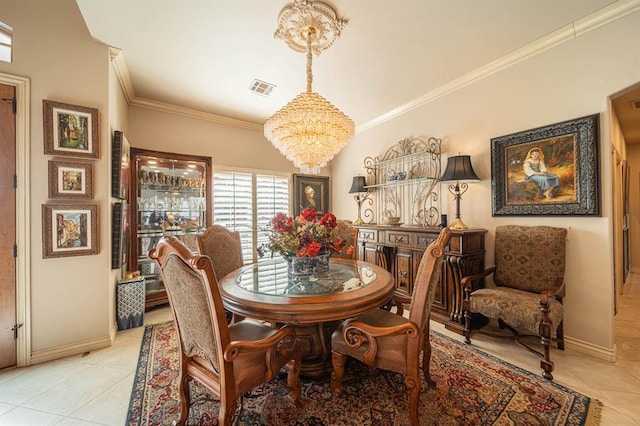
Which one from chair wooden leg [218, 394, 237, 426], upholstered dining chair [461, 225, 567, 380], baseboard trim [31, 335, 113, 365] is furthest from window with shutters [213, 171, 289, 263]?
upholstered dining chair [461, 225, 567, 380]

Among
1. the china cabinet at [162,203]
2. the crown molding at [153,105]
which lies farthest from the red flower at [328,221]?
the crown molding at [153,105]

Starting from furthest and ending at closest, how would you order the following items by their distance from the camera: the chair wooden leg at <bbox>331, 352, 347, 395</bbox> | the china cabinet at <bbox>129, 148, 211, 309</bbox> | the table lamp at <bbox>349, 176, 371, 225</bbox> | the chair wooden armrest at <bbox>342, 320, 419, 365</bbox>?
the table lamp at <bbox>349, 176, 371, 225</bbox>, the china cabinet at <bbox>129, 148, 211, 309</bbox>, the chair wooden leg at <bbox>331, 352, 347, 395</bbox>, the chair wooden armrest at <bbox>342, 320, 419, 365</bbox>

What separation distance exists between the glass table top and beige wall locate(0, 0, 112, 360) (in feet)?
4.95

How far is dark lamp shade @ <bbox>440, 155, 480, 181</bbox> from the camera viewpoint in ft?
9.37

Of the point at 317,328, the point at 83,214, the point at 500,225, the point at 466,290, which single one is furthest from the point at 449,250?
the point at 83,214

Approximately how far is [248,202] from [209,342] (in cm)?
345

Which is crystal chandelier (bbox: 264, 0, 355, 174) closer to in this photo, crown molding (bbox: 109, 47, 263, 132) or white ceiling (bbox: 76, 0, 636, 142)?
white ceiling (bbox: 76, 0, 636, 142)

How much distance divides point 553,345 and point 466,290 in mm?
939

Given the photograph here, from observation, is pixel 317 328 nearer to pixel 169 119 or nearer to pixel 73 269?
pixel 73 269

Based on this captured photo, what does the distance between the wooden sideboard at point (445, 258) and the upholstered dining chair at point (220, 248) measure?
2008 millimetres

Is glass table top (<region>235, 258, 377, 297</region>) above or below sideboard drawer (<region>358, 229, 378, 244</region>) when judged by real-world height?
below

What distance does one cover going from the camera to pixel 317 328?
1.96 meters

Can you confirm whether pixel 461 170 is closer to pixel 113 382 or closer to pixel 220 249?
Answer: pixel 220 249

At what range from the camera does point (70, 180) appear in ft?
7.56
